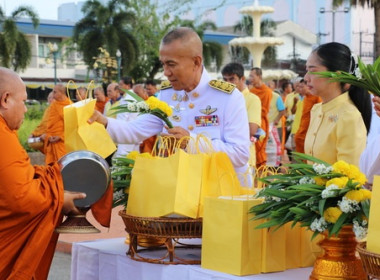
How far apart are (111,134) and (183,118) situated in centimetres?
37

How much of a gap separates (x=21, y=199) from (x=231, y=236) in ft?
2.58

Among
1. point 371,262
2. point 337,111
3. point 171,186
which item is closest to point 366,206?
point 371,262

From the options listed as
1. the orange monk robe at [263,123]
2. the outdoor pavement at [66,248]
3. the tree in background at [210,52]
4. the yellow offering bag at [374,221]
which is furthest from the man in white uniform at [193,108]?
the tree in background at [210,52]

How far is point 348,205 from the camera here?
9.26ft

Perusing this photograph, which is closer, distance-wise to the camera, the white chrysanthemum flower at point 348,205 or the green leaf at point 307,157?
the white chrysanthemum flower at point 348,205

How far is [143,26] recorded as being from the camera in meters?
37.8

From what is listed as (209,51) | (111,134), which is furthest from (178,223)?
(209,51)

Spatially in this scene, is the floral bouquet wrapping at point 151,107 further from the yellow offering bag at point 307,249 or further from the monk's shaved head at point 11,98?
the yellow offering bag at point 307,249

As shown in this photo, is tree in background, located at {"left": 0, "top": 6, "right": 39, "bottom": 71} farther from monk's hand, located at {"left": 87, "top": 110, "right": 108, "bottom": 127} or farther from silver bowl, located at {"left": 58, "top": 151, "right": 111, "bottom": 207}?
silver bowl, located at {"left": 58, "top": 151, "right": 111, "bottom": 207}

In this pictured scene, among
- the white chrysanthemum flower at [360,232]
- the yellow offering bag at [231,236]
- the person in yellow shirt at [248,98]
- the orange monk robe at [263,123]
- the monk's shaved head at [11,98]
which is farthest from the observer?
the orange monk robe at [263,123]

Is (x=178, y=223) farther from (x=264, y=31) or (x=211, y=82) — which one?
(x=264, y=31)

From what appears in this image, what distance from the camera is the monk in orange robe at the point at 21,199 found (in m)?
3.18

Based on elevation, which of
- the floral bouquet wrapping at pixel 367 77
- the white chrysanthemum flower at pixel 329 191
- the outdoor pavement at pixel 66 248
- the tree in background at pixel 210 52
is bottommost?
the outdoor pavement at pixel 66 248

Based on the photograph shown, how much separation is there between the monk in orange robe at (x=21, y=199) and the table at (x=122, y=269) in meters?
0.39
